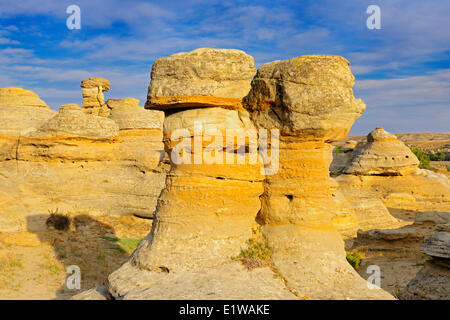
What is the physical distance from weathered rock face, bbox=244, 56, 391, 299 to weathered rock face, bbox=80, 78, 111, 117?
60.8ft

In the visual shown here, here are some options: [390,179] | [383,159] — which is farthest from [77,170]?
[390,179]

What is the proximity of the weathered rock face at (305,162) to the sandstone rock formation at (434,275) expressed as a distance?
2.67 meters

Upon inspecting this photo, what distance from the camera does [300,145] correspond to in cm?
659

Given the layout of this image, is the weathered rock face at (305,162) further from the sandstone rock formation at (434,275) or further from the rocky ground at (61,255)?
the rocky ground at (61,255)

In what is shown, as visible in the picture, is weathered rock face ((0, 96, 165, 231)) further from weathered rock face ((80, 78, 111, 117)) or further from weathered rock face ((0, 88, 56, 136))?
→ weathered rock face ((80, 78, 111, 117))

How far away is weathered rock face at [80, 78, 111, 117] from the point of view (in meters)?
23.1

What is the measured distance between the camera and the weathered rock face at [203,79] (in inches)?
250

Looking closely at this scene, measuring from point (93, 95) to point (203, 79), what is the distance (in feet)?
61.9

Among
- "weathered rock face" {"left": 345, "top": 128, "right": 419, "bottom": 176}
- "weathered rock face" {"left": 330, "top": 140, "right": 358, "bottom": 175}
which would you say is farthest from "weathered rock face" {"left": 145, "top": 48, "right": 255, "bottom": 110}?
"weathered rock face" {"left": 330, "top": 140, "right": 358, "bottom": 175}

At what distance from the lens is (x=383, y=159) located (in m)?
23.4

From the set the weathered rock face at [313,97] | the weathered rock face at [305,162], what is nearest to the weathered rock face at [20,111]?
the weathered rock face at [305,162]
